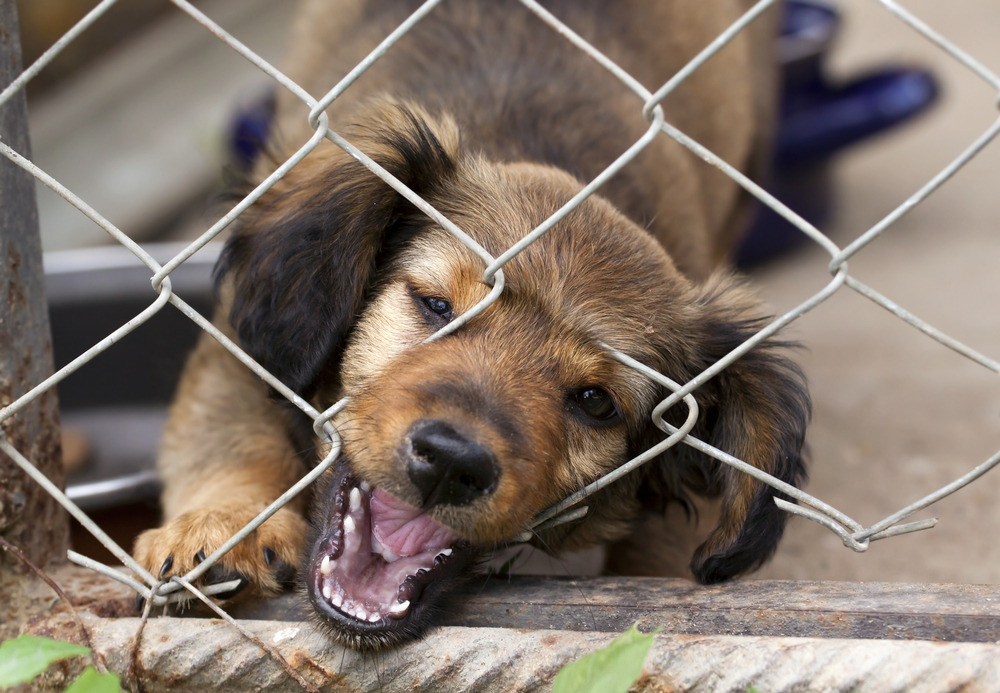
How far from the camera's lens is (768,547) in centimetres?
179

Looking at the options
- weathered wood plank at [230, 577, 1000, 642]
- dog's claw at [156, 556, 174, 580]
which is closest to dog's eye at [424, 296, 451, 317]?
weathered wood plank at [230, 577, 1000, 642]

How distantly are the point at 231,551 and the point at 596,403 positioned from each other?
0.80 m

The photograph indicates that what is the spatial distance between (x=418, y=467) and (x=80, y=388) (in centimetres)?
227

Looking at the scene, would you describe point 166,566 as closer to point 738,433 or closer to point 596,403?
point 596,403

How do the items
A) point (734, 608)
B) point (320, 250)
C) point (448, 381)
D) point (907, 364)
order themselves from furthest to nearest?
point (907, 364) < point (320, 250) < point (448, 381) < point (734, 608)

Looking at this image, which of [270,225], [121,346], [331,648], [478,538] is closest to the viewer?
[331,648]

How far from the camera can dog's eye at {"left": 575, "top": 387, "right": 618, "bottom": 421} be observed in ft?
6.22

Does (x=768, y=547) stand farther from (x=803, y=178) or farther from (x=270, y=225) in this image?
(x=803, y=178)

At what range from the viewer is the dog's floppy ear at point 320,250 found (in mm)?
1898

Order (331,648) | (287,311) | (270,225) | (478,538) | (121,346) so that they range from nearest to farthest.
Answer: (331,648) < (478,538) < (287,311) < (270,225) < (121,346)

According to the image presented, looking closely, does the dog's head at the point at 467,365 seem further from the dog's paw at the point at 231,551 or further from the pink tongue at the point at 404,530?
the dog's paw at the point at 231,551

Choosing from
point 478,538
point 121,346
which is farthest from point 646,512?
point 121,346

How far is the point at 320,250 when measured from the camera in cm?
191

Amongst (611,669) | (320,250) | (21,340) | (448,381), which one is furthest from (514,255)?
(21,340)
